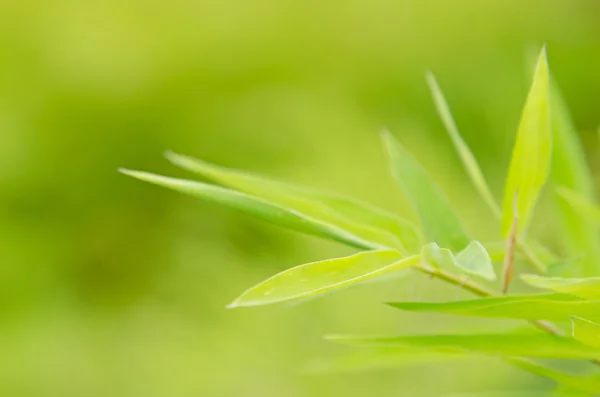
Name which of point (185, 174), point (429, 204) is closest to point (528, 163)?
point (429, 204)

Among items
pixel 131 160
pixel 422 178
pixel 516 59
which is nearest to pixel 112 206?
pixel 131 160

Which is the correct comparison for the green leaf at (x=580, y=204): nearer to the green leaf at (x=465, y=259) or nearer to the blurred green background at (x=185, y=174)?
the green leaf at (x=465, y=259)

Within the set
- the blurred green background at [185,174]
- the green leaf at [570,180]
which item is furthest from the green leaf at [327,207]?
the blurred green background at [185,174]

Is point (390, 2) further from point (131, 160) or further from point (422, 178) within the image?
point (422, 178)

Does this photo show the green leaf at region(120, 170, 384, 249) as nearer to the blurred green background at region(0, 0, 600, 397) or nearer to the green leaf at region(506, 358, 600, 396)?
the green leaf at region(506, 358, 600, 396)

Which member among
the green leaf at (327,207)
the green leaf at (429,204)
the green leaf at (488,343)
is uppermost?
the green leaf at (429,204)

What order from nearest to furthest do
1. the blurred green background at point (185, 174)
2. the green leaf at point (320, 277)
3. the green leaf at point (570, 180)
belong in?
the green leaf at point (320, 277), the green leaf at point (570, 180), the blurred green background at point (185, 174)

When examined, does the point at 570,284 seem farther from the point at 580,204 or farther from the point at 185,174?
the point at 185,174

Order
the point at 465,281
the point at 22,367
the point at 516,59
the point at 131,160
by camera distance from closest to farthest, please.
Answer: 1. the point at 465,281
2. the point at 22,367
3. the point at 131,160
4. the point at 516,59
